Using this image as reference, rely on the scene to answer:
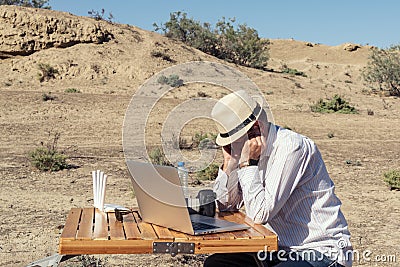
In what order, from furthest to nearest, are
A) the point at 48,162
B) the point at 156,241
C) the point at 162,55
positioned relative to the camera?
the point at 162,55 → the point at 48,162 → the point at 156,241

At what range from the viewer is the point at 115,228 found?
3125 mm

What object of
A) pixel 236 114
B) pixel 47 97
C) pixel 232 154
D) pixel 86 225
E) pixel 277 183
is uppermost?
pixel 47 97

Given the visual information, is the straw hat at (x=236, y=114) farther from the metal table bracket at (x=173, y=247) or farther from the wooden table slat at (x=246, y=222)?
the metal table bracket at (x=173, y=247)

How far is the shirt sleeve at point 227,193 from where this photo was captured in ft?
11.7

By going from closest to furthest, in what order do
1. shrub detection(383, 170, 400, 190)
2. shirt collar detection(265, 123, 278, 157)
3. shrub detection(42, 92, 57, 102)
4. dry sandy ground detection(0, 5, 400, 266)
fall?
shirt collar detection(265, 123, 278, 157) < dry sandy ground detection(0, 5, 400, 266) < shrub detection(383, 170, 400, 190) < shrub detection(42, 92, 57, 102)

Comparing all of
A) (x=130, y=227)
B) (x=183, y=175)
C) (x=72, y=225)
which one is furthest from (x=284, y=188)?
(x=72, y=225)

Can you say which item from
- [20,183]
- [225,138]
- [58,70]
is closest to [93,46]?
[58,70]

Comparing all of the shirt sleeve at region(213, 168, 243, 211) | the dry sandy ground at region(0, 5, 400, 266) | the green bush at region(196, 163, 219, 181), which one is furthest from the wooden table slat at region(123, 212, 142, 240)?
the green bush at region(196, 163, 219, 181)

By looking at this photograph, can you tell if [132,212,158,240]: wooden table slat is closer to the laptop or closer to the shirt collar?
the laptop

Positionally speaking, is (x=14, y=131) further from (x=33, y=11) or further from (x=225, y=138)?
(x=33, y=11)

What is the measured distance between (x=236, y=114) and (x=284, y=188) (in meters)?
0.44

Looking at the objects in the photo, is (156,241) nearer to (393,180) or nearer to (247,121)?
(247,121)

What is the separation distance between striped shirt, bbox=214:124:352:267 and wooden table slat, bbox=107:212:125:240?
2.13 ft

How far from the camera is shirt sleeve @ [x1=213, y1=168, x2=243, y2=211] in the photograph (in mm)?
3576
